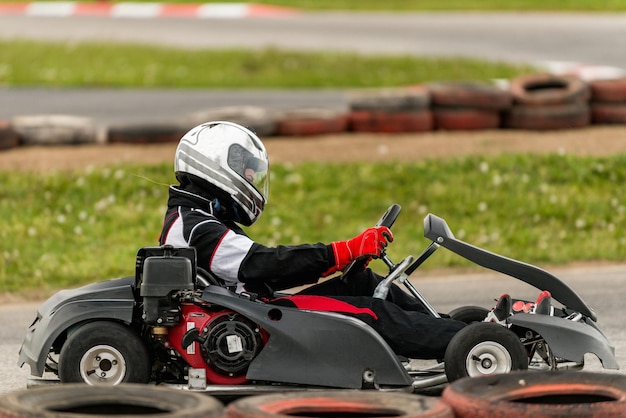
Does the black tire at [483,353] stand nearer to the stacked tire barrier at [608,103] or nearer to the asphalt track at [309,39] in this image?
the stacked tire barrier at [608,103]

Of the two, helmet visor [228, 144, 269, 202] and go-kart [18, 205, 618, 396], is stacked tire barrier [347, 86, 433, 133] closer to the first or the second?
helmet visor [228, 144, 269, 202]

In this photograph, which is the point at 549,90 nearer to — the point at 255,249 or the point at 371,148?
the point at 371,148

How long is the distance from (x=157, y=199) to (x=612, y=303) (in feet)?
13.0

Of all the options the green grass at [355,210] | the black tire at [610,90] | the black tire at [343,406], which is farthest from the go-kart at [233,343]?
the black tire at [610,90]

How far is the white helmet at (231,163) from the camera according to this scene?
5.80m

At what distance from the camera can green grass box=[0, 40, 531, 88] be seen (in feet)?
54.6

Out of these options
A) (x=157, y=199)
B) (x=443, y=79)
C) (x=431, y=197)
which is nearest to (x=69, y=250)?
(x=157, y=199)

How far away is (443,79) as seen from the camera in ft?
52.2

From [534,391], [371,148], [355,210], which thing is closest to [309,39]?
[371,148]

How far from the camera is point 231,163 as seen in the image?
5820 mm

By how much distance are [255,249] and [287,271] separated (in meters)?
0.16

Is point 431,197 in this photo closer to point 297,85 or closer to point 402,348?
point 402,348

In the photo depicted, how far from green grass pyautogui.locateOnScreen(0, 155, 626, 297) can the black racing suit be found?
3338mm

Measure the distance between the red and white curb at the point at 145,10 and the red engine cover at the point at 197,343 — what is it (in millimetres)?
17428
